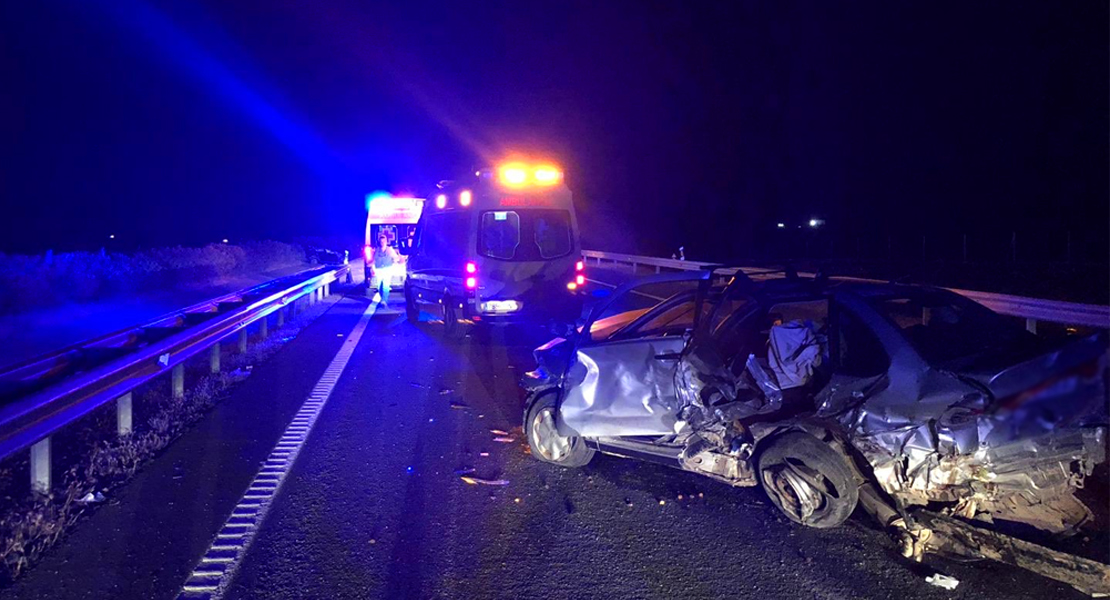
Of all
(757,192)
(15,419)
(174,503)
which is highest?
(757,192)

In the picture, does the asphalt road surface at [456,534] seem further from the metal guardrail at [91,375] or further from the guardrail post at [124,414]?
the metal guardrail at [91,375]

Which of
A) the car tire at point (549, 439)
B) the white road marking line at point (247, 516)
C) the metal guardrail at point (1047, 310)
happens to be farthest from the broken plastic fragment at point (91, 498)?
the metal guardrail at point (1047, 310)

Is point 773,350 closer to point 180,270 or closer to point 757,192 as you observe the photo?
point 180,270

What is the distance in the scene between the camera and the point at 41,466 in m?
5.49

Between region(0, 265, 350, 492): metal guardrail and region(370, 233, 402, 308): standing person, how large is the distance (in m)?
8.25

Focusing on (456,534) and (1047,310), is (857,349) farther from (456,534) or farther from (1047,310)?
(1047,310)

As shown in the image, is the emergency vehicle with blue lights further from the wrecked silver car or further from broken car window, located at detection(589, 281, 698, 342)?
the wrecked silver car

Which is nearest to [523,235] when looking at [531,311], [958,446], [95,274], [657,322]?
[531,311]

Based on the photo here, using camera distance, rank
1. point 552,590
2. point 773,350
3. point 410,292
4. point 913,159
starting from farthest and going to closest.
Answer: point 913,159 → point 410,292 → point 773,350 → point 552,590

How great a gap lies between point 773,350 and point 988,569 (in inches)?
69.5

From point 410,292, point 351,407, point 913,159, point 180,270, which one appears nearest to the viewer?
point 351,407

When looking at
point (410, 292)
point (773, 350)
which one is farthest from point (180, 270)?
point (773, 350)

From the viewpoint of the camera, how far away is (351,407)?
332 inches

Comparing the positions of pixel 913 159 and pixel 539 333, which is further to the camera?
pixel 913 159
